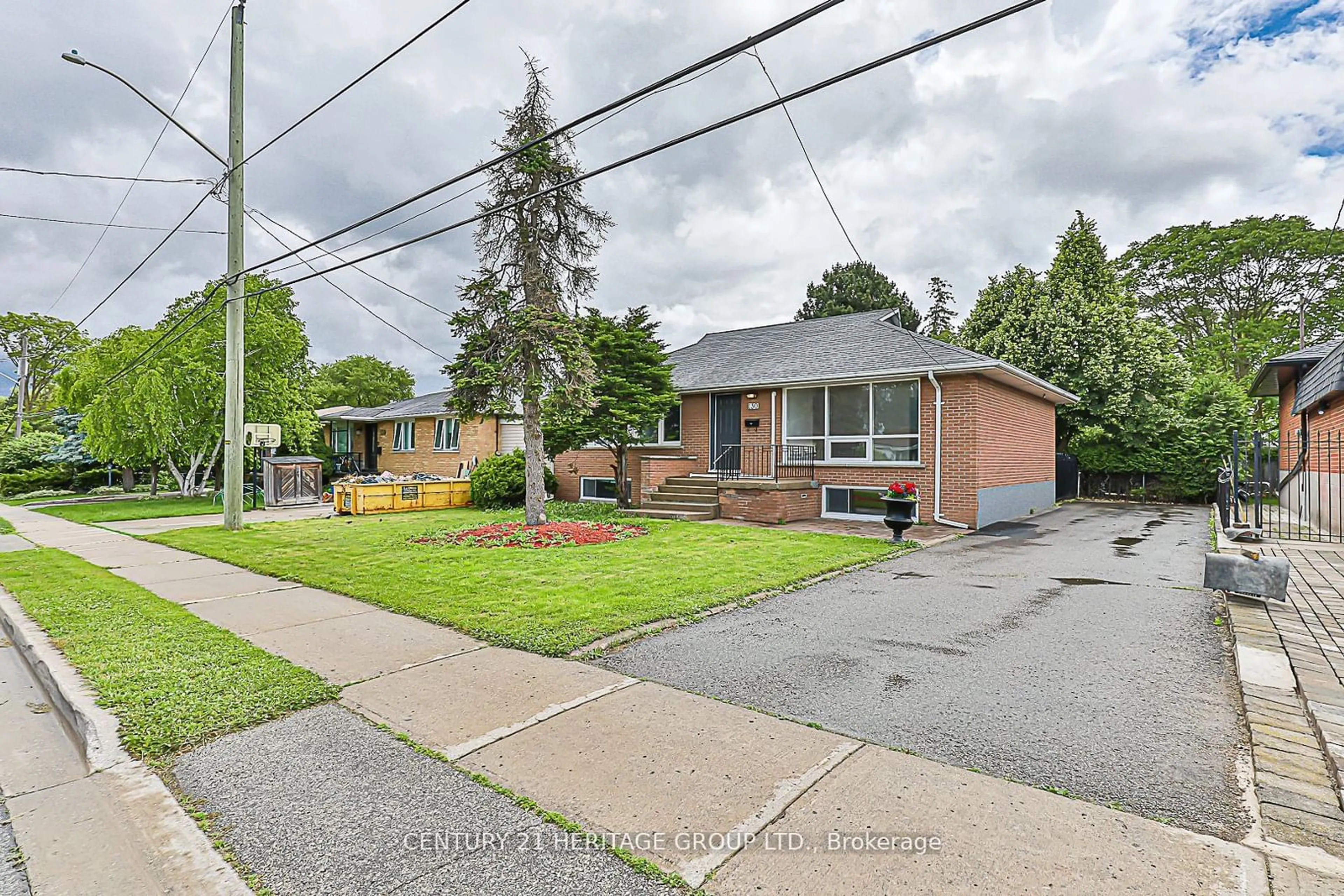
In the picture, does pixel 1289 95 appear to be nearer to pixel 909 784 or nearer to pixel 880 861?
pixel 909 784

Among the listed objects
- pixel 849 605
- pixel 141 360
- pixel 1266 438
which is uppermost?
pixel 141 360

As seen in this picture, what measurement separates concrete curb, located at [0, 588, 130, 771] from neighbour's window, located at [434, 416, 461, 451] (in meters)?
16.7

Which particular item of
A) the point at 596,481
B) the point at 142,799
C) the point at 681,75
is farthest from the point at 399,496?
the point at 142,799

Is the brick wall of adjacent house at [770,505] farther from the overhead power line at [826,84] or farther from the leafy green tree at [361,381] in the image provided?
the leafy green tree at [361,381]

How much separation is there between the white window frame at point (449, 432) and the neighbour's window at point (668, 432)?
28.8 ft

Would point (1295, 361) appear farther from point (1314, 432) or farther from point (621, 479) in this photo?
point (621, 479)

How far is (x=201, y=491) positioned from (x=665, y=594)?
20.4 m

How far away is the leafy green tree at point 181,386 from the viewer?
1614 centimetres

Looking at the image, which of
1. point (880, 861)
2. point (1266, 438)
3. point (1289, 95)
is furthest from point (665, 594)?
point (1266, 438)

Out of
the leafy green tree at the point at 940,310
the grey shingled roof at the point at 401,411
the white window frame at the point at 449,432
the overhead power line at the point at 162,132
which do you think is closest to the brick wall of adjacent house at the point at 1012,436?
the overhead power line at the point at 162,132

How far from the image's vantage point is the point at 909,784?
Answer: 8.80 ft

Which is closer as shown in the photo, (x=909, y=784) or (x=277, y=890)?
(x=277, y=890)

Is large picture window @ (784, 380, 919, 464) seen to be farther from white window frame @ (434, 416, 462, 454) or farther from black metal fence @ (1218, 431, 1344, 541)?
white window frame @ (434, 416, 462, 454)

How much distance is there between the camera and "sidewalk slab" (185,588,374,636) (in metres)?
5.34
